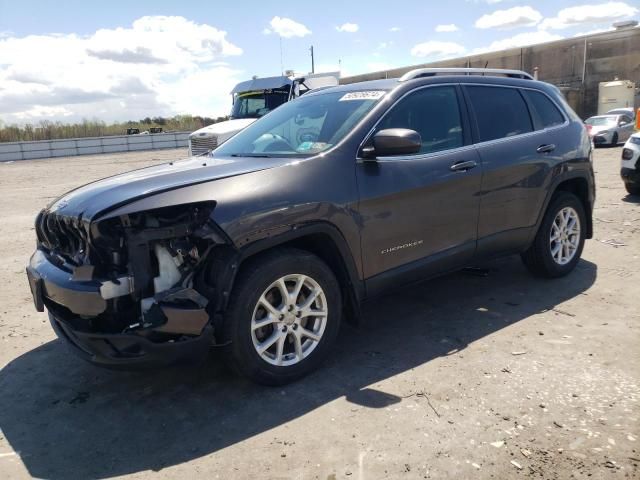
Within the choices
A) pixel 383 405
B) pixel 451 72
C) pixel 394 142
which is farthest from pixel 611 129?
pixel 383 405

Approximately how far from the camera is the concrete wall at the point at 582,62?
1350 inches

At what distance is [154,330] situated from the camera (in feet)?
9.32

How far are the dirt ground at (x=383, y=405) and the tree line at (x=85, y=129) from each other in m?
37.8

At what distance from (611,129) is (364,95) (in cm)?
1932

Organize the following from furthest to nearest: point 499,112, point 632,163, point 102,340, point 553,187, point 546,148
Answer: point 632,163 → point 553,187 → point 546,148 → point 499,112 → point 102,340

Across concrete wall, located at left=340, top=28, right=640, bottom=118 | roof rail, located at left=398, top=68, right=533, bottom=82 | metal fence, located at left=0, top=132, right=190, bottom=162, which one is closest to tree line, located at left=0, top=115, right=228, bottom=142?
metal fence, located at left=0, top=132, right=190, bottom=162

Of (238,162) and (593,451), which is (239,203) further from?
(593,451)

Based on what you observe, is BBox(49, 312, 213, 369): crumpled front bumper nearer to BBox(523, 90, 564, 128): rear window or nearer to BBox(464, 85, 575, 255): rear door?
BBox(464, 85, 575, 255): rear door

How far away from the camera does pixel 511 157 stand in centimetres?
448

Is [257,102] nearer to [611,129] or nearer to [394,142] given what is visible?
[394,142]

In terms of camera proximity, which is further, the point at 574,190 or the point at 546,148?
the point at 574,190

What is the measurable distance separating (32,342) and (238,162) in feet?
7.41

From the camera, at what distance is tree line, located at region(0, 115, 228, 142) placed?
1608 inches

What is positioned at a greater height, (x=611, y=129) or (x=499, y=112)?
(x=499, y=112)
